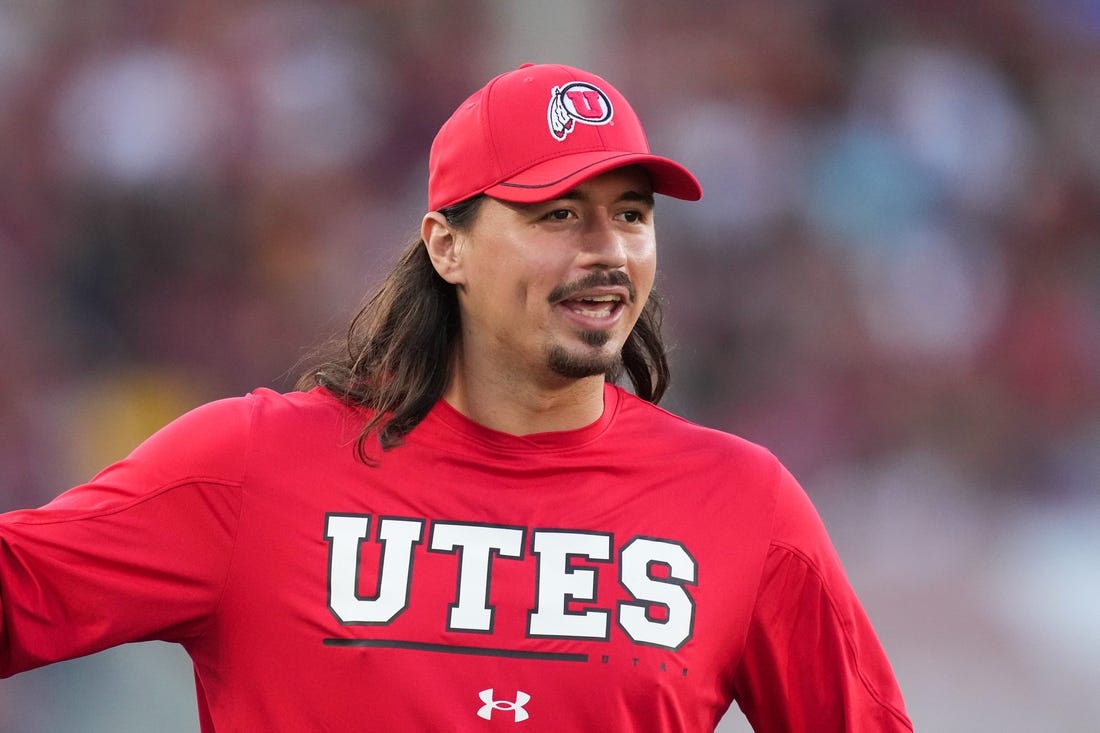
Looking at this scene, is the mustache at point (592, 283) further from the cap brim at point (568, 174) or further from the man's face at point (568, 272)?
the cap brim at point (568, 174)

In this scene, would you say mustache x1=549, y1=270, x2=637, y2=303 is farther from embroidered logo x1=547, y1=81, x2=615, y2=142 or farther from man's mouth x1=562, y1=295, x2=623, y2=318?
embroidered logo x1=547, y1=81, x2=615, y2=142

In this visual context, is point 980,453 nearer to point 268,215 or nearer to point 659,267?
point 659,267

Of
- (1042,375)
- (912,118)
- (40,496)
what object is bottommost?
(40,496)

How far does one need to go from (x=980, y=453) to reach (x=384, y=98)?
299cm

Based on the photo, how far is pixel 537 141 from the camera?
2.41m

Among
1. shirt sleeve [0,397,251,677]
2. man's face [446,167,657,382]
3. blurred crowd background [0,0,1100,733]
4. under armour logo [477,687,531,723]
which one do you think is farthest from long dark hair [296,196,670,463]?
blurred crowd background [0,0,1100,733]

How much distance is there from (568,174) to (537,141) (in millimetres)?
127

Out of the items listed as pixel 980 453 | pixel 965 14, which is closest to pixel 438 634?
Result: pixel 980 453

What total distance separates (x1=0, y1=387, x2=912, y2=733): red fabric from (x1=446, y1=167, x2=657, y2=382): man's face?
17 centimetres

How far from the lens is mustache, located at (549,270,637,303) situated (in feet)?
7.62

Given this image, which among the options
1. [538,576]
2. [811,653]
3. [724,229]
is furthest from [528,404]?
[724,229]

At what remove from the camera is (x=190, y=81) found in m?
6.35

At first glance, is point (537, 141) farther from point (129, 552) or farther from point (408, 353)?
point (129, 552)

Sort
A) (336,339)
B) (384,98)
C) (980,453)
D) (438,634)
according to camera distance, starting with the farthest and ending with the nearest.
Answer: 1. (384,98)
2. (980,453)
3. (336,339)
4. (438,634)
